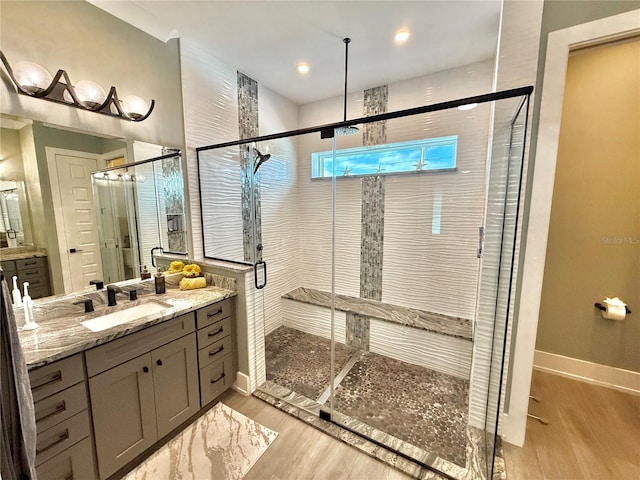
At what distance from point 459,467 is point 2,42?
11.2 feet

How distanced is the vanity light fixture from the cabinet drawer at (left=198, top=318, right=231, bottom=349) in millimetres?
1602

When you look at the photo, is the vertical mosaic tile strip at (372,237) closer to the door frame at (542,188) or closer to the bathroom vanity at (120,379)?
the door frame at (542,188)

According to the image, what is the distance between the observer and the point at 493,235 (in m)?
1.63

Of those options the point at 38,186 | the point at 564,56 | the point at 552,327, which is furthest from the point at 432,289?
the point at 38,186

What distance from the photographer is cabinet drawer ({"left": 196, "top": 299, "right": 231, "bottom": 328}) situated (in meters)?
1.87

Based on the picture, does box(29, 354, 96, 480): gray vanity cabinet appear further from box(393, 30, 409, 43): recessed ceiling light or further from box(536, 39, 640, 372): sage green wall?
box(536, 39, 640, 372): sage green wall

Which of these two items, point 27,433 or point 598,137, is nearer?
point 27,433

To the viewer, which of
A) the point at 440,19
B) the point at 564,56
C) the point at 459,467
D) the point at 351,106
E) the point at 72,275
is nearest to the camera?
the point at 564,56

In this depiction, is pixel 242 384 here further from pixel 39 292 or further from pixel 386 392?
pixel 39 292

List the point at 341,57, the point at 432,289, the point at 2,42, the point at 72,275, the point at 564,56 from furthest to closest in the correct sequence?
the point at 432,289 < the point at 341,57 < the point at 72,275 < the point at 564,56 < the point at 2,42

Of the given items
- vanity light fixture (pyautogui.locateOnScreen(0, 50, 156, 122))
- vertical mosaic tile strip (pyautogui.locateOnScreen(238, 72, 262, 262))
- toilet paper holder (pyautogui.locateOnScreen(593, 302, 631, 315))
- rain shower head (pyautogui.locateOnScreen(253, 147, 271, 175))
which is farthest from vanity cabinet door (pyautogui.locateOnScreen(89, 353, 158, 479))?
toilet paper holder (pyautogui.locateOnScreen(593, 302, 631, 315))

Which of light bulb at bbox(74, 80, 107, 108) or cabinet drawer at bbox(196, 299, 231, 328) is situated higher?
light bulb at bbox(74, 80, 107, 108)

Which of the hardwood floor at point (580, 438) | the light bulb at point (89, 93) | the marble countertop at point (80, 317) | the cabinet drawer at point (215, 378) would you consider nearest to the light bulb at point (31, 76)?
the light bulb at point (89, 93)

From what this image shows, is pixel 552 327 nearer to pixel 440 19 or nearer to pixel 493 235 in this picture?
pixel 493 235
